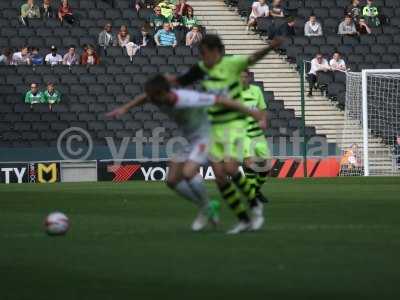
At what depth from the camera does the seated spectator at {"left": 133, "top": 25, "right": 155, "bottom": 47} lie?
120 feet

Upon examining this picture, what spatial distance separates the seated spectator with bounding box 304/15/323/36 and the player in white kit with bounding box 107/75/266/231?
25.4 m

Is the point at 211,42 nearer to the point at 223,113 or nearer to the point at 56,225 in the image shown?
the point at 223,113

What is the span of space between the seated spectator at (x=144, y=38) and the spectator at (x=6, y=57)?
3883 mm

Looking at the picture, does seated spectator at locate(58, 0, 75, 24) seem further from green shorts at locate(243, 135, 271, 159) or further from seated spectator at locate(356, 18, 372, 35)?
green shorts at locate(243, 135, 271, 159)

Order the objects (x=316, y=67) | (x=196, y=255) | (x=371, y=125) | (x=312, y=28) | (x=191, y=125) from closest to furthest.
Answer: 1. (x=196, y=255)
2. (x=191, y=125)
3. (x=371, y=125)
4. (x=316, y=67)
5. (x=312, y=28)

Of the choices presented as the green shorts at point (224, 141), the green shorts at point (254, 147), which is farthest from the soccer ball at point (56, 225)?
the green shorts at point (254, 147)

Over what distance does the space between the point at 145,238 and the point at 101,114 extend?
22380 millimetres

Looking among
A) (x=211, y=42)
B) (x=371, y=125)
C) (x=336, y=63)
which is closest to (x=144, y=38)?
(x=336, y=63)

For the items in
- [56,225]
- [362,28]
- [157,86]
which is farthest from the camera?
[362,28]

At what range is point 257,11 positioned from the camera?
1513 inches

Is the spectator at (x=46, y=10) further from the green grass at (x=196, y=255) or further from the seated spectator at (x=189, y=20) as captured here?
the green grass at (x=196, y=255)

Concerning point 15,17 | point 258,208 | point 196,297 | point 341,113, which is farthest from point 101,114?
point 196,297

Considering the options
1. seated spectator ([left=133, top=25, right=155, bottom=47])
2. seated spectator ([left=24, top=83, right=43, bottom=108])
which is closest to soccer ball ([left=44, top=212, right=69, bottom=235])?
seated spectator ([left=24, top=83, right=43, bottom=108])

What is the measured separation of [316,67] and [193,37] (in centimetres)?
373
